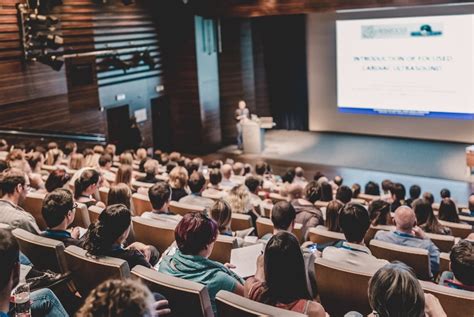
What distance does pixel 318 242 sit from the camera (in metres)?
4.40

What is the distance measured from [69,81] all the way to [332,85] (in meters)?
6.65

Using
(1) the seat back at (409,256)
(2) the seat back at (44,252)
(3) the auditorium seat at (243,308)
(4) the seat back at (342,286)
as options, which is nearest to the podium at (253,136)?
(1) the seat back at (409,256)

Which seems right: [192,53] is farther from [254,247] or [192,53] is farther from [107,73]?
[254,247]

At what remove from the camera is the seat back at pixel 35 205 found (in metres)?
5.12

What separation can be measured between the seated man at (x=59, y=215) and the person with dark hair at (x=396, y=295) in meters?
2.10

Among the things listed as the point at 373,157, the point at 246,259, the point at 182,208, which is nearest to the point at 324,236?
the point at 246,259

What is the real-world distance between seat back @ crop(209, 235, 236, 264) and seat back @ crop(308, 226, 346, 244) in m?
0.76

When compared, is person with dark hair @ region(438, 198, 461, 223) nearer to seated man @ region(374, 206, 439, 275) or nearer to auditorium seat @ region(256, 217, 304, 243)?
seated man @ region(374, 206, 439, 275)

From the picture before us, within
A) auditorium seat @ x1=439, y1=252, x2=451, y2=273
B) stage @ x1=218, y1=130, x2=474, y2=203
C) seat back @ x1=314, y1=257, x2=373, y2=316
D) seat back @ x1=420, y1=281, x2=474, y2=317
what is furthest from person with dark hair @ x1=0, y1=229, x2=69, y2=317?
stage @ x1=218, y1=130, x2=474, y2=203

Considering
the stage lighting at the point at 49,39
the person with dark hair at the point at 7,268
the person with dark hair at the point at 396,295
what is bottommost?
the person with dark hair at the point at 396,295

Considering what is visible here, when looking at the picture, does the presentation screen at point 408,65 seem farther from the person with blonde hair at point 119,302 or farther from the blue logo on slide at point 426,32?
the person with blonde hair at point 119,302

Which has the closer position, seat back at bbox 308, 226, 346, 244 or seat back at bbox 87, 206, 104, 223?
seat back at bbox 308, 226, 346, 244

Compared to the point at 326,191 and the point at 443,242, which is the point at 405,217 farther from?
the point at 326,191

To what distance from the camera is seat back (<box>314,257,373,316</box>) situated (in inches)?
134
